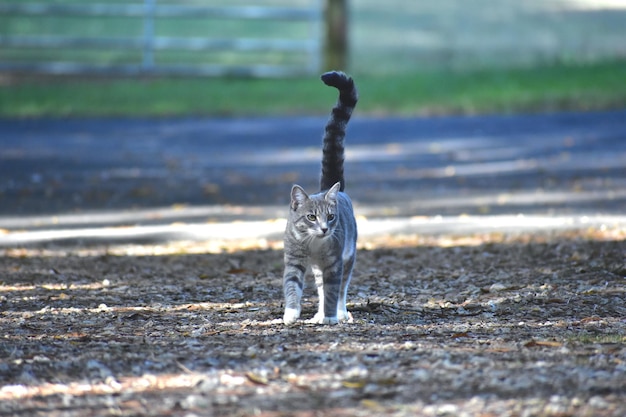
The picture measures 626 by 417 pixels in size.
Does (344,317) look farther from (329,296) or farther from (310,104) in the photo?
(310,104)

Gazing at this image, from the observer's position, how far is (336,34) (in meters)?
Result: 22.4

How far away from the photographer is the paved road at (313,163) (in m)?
11.6

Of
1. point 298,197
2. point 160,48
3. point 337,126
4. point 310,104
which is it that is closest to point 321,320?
point 298,197

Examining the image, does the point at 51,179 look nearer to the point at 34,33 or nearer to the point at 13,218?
the point at 13,218

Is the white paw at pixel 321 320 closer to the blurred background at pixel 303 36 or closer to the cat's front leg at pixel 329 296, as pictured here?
the cat's front leg at pixel 329 296

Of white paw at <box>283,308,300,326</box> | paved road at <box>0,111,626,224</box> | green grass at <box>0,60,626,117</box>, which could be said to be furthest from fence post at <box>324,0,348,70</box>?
white paw at <box>283,308,300,326</box>

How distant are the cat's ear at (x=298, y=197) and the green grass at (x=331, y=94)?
11633 mm

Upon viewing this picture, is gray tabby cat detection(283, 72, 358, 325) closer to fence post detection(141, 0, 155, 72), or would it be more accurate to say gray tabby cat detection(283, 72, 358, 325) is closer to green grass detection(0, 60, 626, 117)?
green grass detection(0, 60, 626, 117)

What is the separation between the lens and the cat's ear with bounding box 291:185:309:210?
6676 mm

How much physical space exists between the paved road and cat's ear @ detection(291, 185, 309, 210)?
13.7 feet

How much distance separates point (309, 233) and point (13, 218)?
5.08 meters

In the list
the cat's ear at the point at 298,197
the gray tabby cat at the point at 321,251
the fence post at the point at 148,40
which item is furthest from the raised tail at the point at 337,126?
the fence post at the point at 148,40

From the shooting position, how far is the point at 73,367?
5516 mm

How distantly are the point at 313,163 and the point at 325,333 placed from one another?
8032 millimetres
